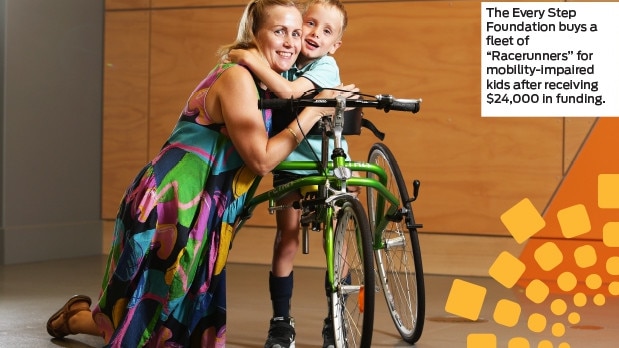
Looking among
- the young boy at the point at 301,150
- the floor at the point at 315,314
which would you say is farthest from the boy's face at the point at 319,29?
the floor at the point at 315,314

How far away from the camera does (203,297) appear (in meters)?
2.62

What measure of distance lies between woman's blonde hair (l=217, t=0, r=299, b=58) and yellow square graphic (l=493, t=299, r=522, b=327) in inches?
55.0

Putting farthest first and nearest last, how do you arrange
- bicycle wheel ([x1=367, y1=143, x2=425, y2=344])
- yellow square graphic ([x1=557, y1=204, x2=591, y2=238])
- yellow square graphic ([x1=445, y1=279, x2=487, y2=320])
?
1. yellow square graphic ([x1=557, y1=204, x2=591, y2=238])
2. yellow square graphic ([x1=445, y1=279, x2=487, y2=320])
3. bicycle wheel ([x1=367, y1=143, x2=425, y2=344])

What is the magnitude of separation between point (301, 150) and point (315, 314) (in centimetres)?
86

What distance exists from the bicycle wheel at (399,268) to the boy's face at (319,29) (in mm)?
367

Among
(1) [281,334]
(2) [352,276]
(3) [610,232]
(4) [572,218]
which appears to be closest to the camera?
(2) [352,276]

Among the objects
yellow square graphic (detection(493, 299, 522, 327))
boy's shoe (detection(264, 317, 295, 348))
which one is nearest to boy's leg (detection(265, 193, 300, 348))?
boy's shoe (detection(264, 317, 295, 348))

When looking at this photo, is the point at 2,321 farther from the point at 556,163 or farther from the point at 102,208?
the point at 556,163

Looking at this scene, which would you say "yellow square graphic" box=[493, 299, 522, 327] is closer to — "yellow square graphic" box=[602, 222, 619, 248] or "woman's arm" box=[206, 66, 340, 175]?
"yellow square graphic" box=[602, 222, 619, 248]

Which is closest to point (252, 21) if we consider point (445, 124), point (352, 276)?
point (352, 276)

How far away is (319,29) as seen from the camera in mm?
2971

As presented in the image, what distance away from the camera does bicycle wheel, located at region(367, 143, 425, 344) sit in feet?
9.70

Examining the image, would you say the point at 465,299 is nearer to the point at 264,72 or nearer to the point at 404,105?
the point at 404,105

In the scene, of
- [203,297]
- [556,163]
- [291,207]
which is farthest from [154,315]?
[556,163]
